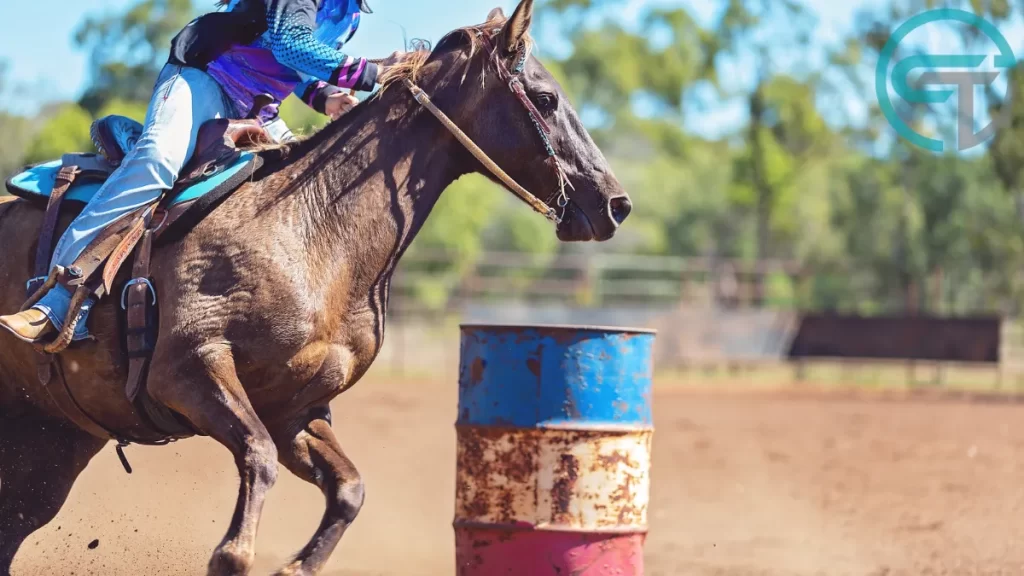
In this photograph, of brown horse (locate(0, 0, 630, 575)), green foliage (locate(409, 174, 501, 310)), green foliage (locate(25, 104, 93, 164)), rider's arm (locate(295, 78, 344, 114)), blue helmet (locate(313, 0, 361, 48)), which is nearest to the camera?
brown horse (locate(0, 0, 630, 575))

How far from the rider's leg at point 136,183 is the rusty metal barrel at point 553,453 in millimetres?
1474

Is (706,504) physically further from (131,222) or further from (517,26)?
(131,222)

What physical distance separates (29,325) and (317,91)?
1553mm

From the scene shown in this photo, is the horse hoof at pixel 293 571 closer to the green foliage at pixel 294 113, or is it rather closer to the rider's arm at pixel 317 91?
the rider's arm at pixel 317 91

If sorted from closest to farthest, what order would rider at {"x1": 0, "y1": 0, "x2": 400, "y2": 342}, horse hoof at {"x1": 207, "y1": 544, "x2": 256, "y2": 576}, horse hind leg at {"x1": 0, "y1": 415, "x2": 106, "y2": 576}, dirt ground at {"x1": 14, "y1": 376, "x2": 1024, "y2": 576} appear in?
horse hoof at {"x1": 207, "y1": 544, "x2": 256, "y2": 576}, rider at {"x1": 0, "y1": 0, "x2": 400, "y2": 342}, horse hind leg at {"x1": 0, "y1": 415, "x2": 106, "y2": 576}, dirt ground at {"x1": 14, "y1": 376, "x2": 1024, "y2": 576}

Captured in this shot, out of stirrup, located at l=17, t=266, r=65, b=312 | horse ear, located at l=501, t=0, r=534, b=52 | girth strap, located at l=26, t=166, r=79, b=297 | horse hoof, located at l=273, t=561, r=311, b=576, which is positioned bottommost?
horse hoof, located at l=273, t=561, r=311, b=576

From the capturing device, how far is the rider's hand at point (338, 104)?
201 inches

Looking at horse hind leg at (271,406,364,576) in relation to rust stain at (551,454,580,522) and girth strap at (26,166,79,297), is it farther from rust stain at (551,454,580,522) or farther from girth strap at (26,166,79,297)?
girth strap at (26,166,79,297)

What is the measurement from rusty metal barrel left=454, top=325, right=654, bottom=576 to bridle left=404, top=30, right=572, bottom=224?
628mm

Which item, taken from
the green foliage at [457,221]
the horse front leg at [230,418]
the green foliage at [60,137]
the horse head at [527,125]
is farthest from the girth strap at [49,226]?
the green foliage at [457,221]

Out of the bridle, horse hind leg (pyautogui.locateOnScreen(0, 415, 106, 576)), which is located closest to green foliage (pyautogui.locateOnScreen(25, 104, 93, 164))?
horse hind leg (pyautogui.locateOnScreen(0, 415, 106, 576))

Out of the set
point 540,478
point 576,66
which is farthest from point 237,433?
point 576,66

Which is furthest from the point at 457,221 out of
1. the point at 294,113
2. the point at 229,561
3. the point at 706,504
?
the point at 229,561

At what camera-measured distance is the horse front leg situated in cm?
423
